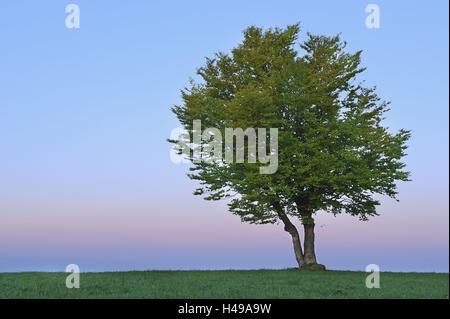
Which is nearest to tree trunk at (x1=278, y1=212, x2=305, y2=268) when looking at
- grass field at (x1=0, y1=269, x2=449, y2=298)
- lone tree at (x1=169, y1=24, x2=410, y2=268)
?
lone tree at (x1=169, y1=24, x2=410, y2=268)

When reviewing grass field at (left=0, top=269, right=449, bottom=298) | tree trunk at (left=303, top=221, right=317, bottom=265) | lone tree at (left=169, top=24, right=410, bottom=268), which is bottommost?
grass field at (left=0, top=269, right=449, bottom=298)

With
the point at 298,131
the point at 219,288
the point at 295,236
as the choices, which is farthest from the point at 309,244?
the point at 219,288

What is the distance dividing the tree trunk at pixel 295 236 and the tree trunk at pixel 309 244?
477 mm

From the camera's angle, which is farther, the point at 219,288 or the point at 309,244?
the point at 309,244

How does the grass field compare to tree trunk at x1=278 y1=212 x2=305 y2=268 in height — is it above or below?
below

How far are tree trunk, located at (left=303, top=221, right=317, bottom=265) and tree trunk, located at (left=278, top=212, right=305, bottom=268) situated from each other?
0.48m

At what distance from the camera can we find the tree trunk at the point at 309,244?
30.9 metres

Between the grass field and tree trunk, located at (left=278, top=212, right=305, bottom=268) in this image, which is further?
tree trunk, located at (left=278, top=212, right=305, bottom=268)

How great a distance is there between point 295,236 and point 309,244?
117 centimetres

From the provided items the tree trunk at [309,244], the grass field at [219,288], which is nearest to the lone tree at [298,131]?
the tree trunk at [309,244]

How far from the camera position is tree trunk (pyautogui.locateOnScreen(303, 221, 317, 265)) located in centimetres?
3086

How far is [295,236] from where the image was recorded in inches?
1246

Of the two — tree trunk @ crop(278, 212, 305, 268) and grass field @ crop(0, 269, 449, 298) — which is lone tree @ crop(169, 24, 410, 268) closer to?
Answer: tree trunk @ crop(278, 212, 305, 268)

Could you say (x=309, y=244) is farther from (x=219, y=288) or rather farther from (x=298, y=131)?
(x=219, y=288)
